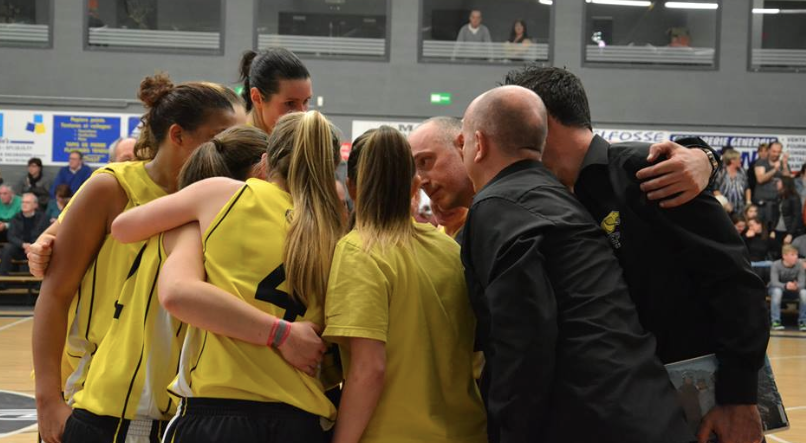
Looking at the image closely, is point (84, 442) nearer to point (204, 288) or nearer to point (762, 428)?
point (204, 288)

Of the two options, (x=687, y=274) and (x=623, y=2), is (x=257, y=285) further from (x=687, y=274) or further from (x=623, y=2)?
(x=623, y=2)

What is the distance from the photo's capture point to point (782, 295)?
518 inches

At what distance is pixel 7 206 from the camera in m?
14.0

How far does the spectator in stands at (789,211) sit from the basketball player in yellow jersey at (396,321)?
496 inches

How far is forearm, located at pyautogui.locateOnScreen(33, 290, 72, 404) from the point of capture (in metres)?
2.60


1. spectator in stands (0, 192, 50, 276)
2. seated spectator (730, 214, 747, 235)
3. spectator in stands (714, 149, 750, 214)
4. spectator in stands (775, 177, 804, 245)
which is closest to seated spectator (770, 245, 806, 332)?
seated spectator (730, 214, 747, 235)

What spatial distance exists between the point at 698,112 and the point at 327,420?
14.6m

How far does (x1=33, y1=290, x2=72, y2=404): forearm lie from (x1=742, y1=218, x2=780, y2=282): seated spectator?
1220 centimetres

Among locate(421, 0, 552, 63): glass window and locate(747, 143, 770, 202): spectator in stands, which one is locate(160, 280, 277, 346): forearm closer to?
locate(747, 143, 770, 202): spectator in stands

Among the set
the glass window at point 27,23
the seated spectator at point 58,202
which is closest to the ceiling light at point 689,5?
the seated spectator at point 58,202

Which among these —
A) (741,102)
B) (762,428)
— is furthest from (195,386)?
(741,102)

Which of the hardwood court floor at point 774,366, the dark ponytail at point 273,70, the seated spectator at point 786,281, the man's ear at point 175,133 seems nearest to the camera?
the man's ear at point 175,133

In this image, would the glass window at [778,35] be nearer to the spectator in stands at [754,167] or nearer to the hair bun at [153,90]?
the spectator in stands at [754,167]

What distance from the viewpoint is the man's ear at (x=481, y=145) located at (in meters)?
2.45
